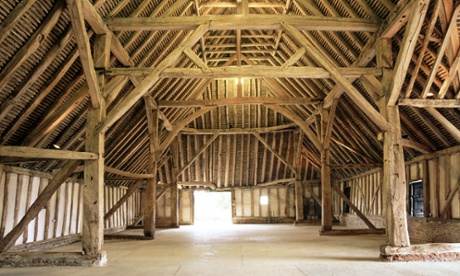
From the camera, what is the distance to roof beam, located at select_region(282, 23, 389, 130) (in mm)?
7836

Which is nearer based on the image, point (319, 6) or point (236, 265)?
point (236, 265)

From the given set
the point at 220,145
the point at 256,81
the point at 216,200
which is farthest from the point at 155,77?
the point at 216,200

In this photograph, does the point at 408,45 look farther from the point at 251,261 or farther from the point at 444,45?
the point at 251,261

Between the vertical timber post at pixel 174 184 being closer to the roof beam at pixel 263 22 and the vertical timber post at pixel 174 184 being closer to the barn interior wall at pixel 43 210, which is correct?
the barn interior wall at pixel 43 210

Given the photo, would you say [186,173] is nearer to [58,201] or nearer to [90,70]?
[58,201]

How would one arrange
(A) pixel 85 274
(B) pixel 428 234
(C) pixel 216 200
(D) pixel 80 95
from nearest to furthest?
(A) pixel 85 274, (D) pixel 80 95, (B) pixel 428 234, (C) pixel 216 200

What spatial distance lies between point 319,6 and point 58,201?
8.31m

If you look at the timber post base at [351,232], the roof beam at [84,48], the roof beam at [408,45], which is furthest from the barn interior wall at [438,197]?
the roof beam at [84,48]

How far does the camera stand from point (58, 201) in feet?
36.4

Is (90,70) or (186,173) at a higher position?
(90,70)

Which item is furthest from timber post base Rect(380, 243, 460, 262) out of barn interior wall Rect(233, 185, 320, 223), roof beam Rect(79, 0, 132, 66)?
barn interior wall Rect(233, 185, 320, 223)

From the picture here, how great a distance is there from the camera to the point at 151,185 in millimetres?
12453

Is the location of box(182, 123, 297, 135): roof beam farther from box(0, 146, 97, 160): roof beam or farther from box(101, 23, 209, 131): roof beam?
box(0, 146, 97, 160): roof beam

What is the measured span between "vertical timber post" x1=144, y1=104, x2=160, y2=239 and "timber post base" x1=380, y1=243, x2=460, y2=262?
22.9 feet
